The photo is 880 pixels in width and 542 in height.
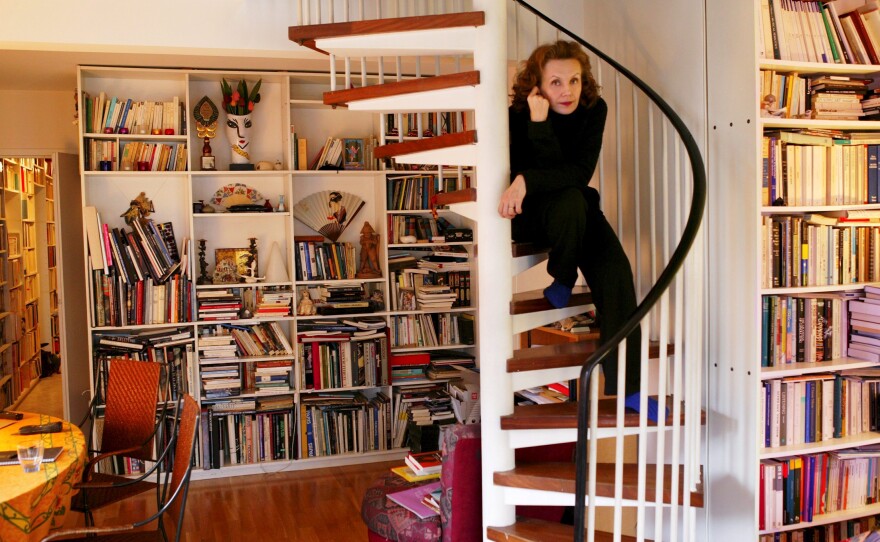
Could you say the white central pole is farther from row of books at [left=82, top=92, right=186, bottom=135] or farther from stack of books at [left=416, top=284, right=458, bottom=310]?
row of books at [left=82, top=92, right=186, bottom=135]

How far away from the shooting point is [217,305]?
197 inches

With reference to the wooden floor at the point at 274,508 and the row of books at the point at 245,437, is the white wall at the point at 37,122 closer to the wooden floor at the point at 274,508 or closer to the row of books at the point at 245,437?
the row of books at the point at 245,437

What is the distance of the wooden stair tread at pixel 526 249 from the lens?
123 inches

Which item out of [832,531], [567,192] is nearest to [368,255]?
[567,192]

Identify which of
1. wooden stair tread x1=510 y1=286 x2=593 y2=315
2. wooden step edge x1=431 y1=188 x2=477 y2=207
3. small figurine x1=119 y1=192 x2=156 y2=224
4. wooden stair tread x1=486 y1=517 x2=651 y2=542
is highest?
small figurine x1=119 y1=192 x2=156 y2=224

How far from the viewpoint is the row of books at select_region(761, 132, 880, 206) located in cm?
292

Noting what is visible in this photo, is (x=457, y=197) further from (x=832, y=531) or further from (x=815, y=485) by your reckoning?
(x=832, y=531)

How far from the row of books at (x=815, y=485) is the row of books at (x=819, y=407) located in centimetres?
8

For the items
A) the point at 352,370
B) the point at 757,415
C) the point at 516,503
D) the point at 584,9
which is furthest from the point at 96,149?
the point at 757,415

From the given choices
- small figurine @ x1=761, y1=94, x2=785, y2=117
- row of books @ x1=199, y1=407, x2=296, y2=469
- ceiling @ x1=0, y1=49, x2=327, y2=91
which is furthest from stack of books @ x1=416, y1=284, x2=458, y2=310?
small figurine @ x1=761, y1=94, x2=785, y2=117

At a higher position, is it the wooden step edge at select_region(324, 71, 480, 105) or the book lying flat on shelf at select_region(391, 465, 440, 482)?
the wooden step edge at select_region(324, 71, 480, 105)

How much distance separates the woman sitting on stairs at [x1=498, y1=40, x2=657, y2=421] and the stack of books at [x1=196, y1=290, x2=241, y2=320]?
256 centimetres

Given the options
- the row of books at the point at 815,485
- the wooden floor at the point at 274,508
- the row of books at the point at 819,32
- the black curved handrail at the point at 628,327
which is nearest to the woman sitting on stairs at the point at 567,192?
the black curved handrail at the point at 628,327

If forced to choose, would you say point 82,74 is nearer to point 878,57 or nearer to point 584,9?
point 584,9
